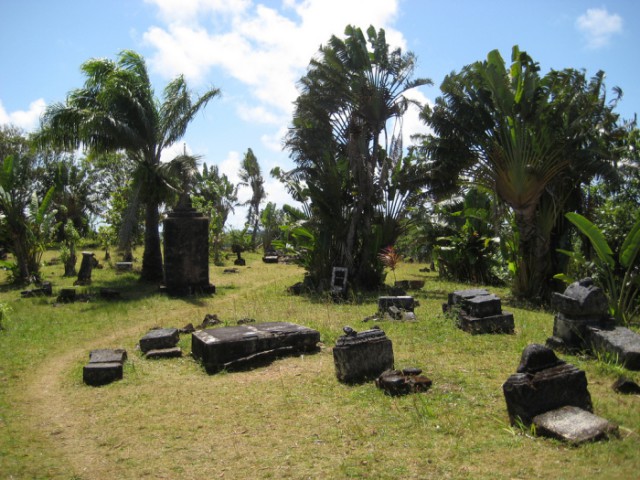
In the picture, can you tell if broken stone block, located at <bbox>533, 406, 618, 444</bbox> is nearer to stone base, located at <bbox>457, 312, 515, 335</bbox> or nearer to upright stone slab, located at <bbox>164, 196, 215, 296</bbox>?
stone base, located at <bbox>457, 312, 515, 335</bbox>

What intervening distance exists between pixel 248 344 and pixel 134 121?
33.3ft

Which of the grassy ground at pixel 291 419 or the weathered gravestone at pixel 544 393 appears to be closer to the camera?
the grassy ground at pixel 291 419

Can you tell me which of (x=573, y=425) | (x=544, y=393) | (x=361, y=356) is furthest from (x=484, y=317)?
(x=573, y=425)

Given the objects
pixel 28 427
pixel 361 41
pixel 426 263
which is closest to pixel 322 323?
pixel 28 427

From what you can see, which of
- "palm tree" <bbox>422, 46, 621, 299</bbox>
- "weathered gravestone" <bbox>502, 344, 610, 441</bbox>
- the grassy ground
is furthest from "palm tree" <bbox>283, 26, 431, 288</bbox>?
"weathered gravestone" <bbox>502, 344, 610, 441</bbox>

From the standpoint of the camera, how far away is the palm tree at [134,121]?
1495 cm

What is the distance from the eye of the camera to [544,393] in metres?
4.80

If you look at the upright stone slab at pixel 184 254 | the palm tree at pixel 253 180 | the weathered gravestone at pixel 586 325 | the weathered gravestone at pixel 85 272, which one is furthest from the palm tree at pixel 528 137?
the palm tree at pixel 253 180

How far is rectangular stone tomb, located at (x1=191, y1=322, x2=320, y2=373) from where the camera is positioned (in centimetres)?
730

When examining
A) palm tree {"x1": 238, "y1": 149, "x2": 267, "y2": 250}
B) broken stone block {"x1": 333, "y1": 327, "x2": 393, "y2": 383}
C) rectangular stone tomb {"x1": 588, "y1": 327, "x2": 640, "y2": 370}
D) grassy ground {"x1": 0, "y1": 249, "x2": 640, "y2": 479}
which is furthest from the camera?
palm tree {"x1": 238, "y1": 149, "x2": 267, "y2": 250}

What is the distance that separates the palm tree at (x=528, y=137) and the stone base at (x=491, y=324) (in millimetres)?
4845

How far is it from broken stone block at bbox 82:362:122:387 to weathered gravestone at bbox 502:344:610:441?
4746mm

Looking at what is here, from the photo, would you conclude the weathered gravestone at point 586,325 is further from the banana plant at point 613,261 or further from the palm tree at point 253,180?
the palm tree at point 253,180

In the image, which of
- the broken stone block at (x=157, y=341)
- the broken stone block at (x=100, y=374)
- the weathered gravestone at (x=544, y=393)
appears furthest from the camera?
the broken stone block at (x=157, y=341)
